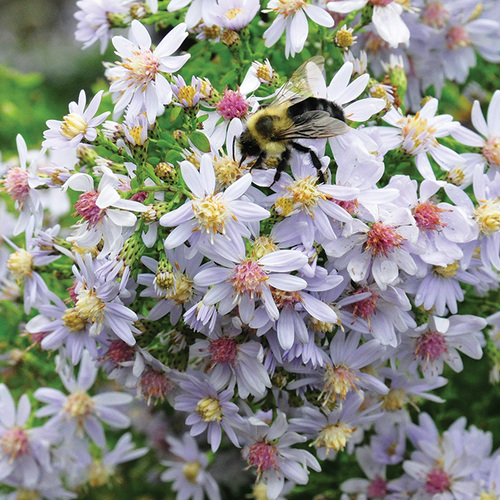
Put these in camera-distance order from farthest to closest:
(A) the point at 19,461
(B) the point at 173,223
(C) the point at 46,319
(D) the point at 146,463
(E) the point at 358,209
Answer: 1. (D) the point at 146,463
2. (A) the point at 19,461
3. (C) the point at 46,319
4. (E) the point at 358,209
5. (B) the point at 173,223

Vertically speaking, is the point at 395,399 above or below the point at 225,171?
below

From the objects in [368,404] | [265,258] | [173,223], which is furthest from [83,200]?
[368,404]

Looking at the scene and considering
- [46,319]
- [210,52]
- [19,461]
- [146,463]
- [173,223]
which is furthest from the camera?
[146,463]

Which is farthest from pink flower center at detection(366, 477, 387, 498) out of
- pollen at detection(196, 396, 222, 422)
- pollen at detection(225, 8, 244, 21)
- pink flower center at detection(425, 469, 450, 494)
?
pollen at detection(225, 8, 244, 21)

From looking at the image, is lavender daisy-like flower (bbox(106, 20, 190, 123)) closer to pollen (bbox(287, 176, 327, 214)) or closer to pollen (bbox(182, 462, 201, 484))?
pollen (bbox(287, 176, 327, 214))

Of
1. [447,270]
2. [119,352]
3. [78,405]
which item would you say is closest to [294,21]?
[447,270]

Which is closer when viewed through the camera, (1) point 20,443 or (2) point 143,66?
(2) point 143,66

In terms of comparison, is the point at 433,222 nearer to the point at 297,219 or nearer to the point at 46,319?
the point at 297,219

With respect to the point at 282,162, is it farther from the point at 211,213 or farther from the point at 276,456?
the point at 276,456
